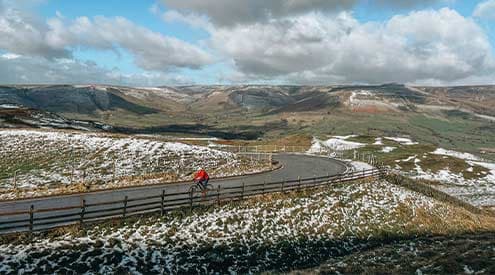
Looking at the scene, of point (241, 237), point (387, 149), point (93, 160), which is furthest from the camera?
point (387, 149)

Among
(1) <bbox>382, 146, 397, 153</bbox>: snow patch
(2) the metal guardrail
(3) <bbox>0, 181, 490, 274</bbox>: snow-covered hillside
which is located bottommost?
(1) <bbox>382, 146, 397, 153</bbox>: snow patch

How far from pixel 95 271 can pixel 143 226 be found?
617cm

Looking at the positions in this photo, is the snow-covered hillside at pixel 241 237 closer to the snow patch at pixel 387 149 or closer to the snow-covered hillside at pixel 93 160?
the snow-covered hillside at pixel 93 160

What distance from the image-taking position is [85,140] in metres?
58.8

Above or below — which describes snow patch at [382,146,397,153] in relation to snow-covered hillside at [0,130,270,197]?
below

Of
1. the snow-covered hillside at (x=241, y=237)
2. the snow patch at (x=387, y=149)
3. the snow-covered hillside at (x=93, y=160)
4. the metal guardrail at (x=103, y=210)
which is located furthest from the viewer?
the snow patch at (x=387, y=149)

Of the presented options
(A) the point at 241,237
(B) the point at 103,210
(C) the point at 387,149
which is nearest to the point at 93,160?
(B) the point at 103,210

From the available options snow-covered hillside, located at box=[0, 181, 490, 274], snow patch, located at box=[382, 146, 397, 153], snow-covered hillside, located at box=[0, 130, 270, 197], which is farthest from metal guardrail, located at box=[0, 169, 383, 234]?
snow patch, located at box=[382, 146, 397, 153]

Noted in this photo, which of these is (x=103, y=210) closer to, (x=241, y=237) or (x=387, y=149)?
(x=241, y=237)

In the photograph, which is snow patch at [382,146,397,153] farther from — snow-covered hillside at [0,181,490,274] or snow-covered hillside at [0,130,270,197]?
snow-covered hillside at [0,181,490,274]

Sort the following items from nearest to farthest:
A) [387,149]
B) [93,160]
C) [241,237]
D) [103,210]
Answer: [103,210] → [241,237] → [93,160] → [387,149]

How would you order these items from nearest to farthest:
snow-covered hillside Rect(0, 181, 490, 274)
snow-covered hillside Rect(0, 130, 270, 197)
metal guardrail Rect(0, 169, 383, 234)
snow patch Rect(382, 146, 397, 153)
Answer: snow-covered hillside Rect(0, 181, 490, 274) < metal guardrail Rect(0, 169, 383, 234) < snow-covered hillside Rect(0, 130, 270, 197) < snow patch Rect(382, 146, 397, 153)

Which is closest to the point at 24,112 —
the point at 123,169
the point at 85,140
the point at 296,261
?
the point at 85,140

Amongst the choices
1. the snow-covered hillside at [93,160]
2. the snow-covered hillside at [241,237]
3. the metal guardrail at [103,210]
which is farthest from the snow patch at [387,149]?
the metal guardrail at [103,210]
